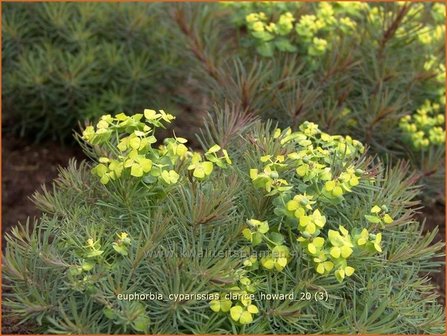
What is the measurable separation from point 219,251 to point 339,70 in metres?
1.61

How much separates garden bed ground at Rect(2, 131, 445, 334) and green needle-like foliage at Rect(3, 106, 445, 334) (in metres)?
1.66

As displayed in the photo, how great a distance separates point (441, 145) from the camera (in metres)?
3.67

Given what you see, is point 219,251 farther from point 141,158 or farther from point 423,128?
point 423,128

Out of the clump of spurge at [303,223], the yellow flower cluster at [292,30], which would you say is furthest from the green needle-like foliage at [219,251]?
the yellow flower cluster at [292,30]

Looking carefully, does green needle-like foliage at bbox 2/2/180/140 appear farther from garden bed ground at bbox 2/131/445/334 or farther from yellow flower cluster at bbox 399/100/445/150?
yellow flower cluster at bbox 399/100/445/150

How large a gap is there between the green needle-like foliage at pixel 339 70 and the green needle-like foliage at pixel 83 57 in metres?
0.43

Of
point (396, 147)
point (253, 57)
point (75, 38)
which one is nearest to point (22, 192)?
point (75, 38)

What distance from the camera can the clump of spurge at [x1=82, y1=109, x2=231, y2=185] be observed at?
2148 millimetres

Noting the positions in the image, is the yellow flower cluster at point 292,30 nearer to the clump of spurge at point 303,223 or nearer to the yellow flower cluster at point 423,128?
the yellow flower cluster at point 423,128

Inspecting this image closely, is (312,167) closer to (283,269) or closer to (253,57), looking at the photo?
(283,269)

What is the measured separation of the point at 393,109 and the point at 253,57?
2.49 ft

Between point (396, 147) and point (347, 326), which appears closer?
point (347, 326)

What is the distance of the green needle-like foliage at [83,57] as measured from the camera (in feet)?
13.5

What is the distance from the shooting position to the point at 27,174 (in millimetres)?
4289
